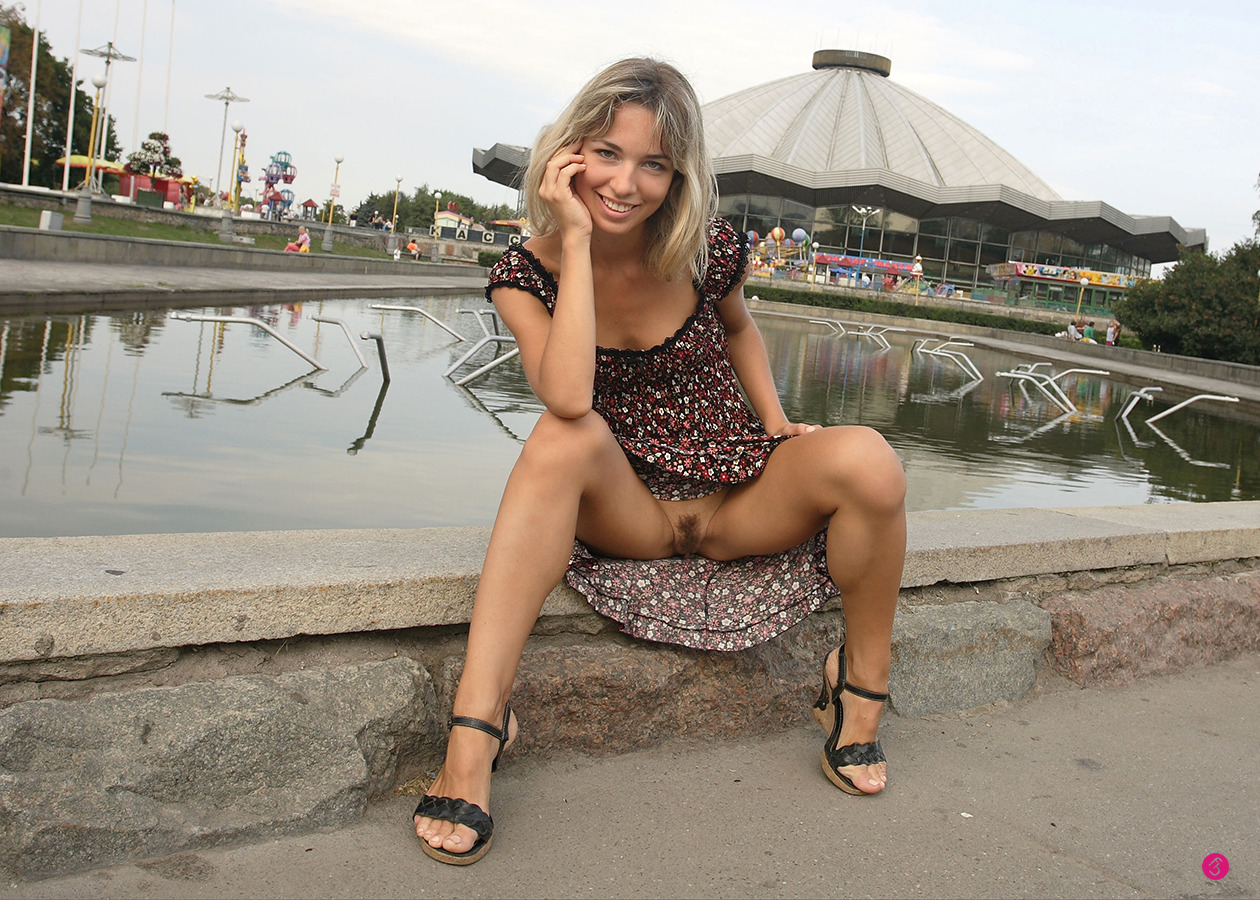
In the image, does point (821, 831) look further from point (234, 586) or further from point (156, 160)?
point (156, 160)

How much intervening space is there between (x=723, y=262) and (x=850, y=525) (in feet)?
2.18

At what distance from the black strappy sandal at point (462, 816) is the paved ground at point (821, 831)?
0.02 metres

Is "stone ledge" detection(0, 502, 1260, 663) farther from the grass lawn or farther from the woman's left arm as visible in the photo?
the grass lawn

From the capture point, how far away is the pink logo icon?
5.65ft

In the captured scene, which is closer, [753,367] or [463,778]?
[463,778]

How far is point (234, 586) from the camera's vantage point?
1645mm

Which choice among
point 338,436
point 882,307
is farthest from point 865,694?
point 882,307

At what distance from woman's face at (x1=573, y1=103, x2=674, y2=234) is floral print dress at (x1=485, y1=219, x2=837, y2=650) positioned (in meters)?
0.17

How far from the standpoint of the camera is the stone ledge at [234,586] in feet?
5.03

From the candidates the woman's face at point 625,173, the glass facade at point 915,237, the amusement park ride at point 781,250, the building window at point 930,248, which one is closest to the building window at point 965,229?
the glass facade at point 915,237

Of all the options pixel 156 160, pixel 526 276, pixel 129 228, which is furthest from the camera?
pixel 156 160

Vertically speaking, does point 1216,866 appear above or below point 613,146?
below

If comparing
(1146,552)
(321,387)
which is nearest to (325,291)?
(321,387)

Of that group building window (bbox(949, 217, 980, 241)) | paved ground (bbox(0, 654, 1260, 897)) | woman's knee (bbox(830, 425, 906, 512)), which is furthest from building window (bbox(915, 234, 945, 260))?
woman's knee (bbox(830, 425, 906, 512))
